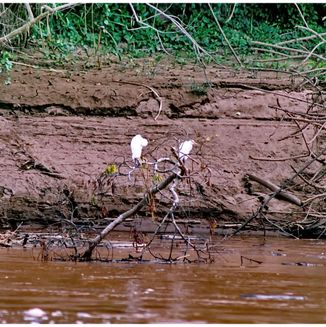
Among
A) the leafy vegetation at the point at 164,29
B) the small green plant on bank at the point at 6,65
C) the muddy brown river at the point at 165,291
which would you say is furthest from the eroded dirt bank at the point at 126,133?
the muddy brown river at the point at 165,291

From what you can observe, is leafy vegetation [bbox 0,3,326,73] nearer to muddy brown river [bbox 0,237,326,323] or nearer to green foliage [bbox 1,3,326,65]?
green foliage [bbox 1,3,326,65]

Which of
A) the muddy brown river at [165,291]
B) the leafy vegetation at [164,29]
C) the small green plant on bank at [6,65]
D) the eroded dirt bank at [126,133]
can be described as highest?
the leafy vegetation at [164,29]

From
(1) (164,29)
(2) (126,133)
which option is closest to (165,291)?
(2) (126,133)

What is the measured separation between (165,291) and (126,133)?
259 inches

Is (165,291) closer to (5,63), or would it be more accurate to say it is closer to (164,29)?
(5,63)

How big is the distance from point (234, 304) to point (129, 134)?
23.1ft

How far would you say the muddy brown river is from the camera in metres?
4.44

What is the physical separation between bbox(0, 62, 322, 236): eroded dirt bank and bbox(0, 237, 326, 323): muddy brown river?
112 inches

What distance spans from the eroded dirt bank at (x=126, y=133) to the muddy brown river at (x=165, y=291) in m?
2.85

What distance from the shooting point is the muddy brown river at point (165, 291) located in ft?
14.6

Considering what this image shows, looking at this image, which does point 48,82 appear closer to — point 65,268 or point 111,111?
point 111,111

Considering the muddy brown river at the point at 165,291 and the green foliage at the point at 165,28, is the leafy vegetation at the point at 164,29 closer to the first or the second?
the green foliage at the point at 165,28

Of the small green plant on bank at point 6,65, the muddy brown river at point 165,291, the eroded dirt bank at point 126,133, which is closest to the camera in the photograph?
the muddy brown river at point 165,291

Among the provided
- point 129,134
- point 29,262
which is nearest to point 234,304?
point 29,262
